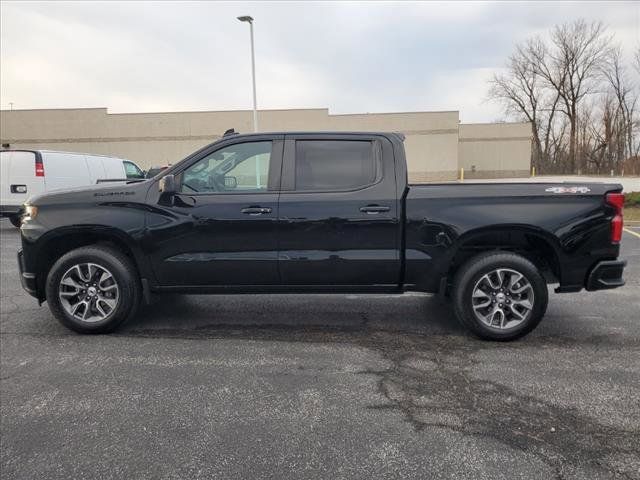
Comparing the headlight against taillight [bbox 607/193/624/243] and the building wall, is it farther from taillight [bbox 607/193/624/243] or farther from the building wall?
the building wall

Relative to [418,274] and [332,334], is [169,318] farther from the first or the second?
[418,274]

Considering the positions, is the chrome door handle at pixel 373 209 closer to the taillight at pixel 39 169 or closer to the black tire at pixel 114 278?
the black tire at pixel 114 278

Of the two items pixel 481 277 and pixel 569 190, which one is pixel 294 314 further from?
pixel 569 190

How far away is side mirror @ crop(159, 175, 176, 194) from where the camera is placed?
450cm

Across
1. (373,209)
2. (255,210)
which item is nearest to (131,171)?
(255,210)

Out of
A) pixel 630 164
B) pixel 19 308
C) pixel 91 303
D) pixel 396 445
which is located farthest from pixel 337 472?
pixel 630 164

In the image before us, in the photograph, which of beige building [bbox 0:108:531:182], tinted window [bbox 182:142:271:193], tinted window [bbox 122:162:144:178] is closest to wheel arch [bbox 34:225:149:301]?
tinted window [bbox 182:142:271:193]

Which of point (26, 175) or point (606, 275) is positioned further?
point (26, 175)

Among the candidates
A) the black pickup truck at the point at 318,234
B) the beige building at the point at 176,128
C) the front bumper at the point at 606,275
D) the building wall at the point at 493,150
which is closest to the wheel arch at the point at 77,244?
the black pickup truck at the point at 318,234

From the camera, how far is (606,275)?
174 inches

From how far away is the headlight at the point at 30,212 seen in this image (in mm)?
4695

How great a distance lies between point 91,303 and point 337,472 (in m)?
3.16

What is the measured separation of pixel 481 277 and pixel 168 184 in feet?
9.55

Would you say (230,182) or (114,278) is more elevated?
(230,182)
